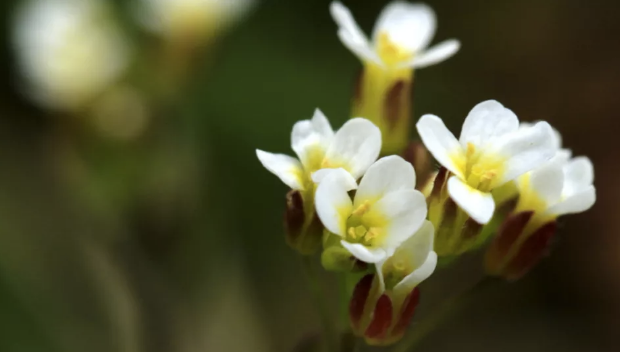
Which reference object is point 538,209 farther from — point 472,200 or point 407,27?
point 407,27

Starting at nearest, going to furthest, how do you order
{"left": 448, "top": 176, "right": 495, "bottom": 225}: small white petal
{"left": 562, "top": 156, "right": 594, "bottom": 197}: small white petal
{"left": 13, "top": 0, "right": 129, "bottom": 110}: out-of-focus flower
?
{"left": 448, "top": 176, "right": 495, "bottom": 225}: small white petal → {"left": 562, "top": 156, "right": 594, "bottom": 197}: small white petal → {"left": 13, "top": 0, "right": 129, "bottom": 110}: out-of-focus flower

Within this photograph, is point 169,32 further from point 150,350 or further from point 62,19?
point 150,350

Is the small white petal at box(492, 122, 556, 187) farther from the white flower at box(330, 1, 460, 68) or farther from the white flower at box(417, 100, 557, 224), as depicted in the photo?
the white flower at box(330, 1, 460, 68)

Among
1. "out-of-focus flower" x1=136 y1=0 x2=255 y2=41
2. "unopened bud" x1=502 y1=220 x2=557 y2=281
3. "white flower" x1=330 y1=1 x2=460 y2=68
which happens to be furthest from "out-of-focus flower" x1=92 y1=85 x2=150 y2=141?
"unopened bud" x1=502 y1=220 x2=557 y2=281

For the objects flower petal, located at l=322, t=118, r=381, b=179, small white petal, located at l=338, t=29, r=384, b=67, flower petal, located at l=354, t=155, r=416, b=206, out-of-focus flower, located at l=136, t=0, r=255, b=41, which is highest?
out-of-focus flower, located at l=136, t=0, r=255, b=41

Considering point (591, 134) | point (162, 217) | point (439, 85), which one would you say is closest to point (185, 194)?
Result: point (162, 217)

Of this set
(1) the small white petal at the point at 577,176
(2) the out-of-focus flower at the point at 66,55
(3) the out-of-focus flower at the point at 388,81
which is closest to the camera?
(1) the small white petal at the point at 577,176

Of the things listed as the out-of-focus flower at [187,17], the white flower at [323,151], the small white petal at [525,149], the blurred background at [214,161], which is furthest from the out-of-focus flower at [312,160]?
the out-of-focus flower at [187,17]

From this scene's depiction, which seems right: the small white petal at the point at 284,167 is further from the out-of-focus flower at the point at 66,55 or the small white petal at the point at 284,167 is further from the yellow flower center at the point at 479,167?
the out-of-focus flower at the point at 66,55
